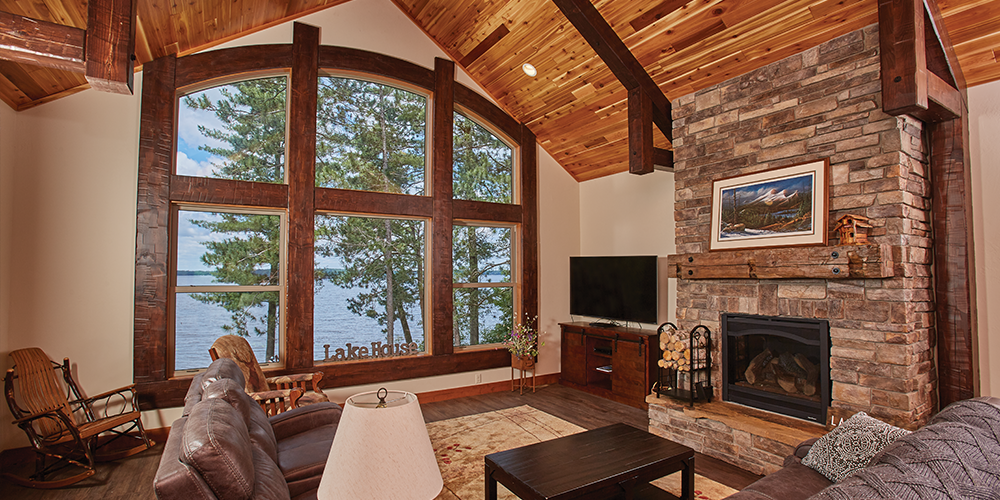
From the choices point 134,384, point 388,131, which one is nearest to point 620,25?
point 388,131

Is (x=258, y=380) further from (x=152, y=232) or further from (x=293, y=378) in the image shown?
(x=152, y=232)

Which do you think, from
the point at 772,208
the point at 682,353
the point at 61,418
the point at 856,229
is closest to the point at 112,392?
the point at 61,418

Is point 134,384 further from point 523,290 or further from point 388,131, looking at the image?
point 523,290

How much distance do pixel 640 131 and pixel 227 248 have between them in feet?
13.2

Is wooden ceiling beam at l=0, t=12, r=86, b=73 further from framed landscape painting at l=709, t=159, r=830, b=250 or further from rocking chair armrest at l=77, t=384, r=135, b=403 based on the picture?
framed landscape painting at l=709, t=159, r=830, b=250

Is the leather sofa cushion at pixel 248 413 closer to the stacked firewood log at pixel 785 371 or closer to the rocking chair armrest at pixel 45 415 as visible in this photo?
the rocking chair armrest at pixel 45 415

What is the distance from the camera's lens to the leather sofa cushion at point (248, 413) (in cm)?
244

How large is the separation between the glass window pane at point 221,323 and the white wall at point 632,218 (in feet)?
12.9

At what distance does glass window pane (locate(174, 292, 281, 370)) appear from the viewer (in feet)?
14.7

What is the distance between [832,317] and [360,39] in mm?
5085

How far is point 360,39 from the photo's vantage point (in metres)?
5.29

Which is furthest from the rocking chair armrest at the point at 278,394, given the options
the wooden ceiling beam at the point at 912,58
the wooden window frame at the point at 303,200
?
the wooden ceiling beam at the point at 912,58

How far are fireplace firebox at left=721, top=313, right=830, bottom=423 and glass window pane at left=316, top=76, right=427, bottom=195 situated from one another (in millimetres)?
3630

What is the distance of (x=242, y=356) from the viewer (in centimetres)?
410
